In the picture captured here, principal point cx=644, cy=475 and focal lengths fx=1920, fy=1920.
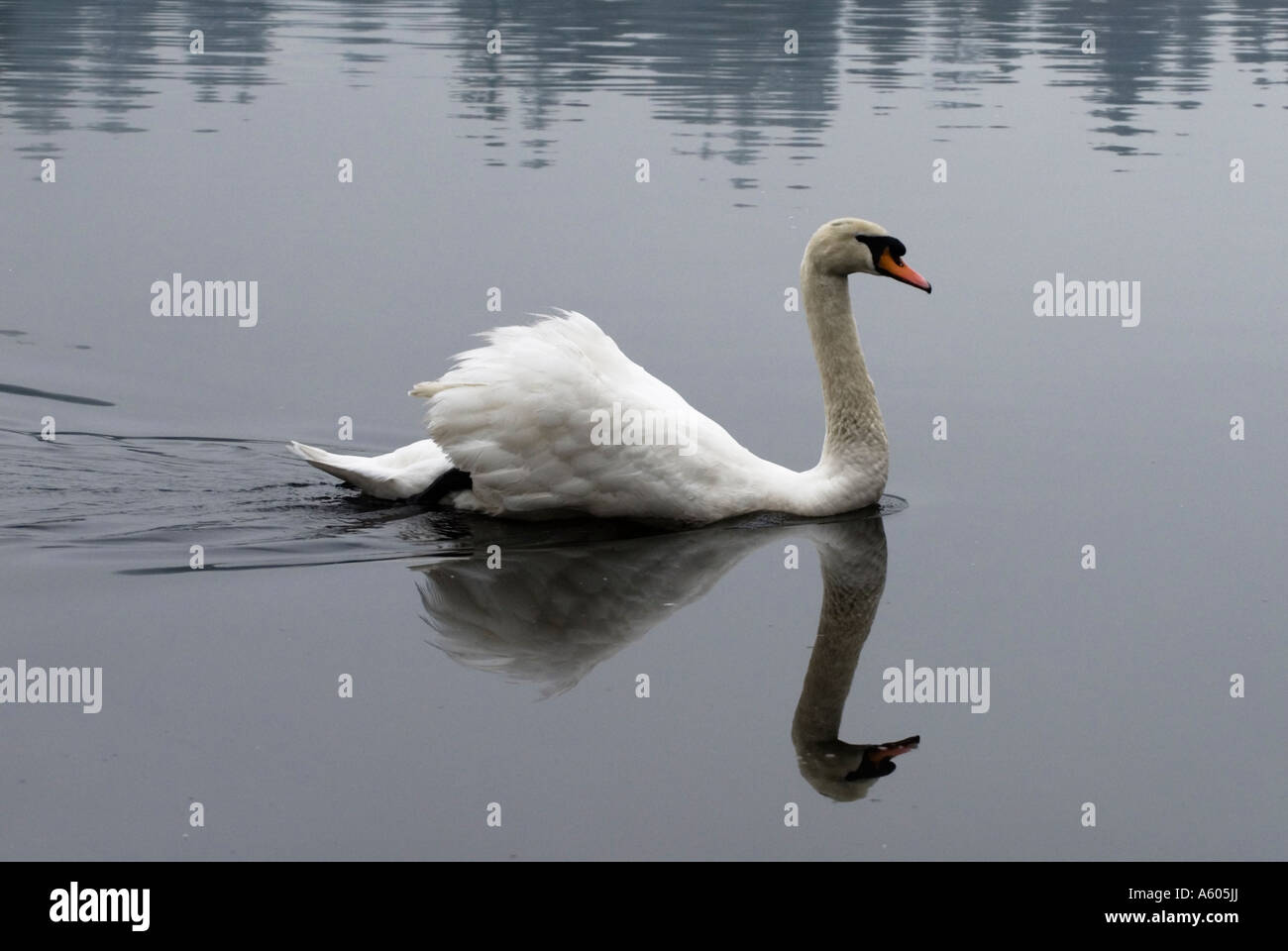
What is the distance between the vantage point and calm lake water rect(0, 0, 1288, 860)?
24.5 feet

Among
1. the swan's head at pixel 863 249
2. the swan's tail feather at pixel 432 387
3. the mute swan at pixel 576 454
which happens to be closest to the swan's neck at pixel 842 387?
the mute swan at pixel 576 454

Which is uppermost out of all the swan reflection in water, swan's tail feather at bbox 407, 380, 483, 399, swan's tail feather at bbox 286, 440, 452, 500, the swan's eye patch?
the swan's eye patch

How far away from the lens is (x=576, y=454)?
10.6 meters

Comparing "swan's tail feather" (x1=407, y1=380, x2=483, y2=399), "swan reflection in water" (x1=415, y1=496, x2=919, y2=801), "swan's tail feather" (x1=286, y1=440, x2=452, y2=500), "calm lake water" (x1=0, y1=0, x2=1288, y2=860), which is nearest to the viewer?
"calm lake water" (x1=0, y1=0, x2=1288, y2=860)

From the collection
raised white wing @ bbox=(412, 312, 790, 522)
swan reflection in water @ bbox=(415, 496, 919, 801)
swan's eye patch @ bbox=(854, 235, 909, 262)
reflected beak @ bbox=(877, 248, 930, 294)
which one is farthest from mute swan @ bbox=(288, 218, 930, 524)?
swan's eye patch @ bbox=(854, 235, 909, 262)

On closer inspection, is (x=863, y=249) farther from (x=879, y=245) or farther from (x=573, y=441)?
(x=573, y=441)

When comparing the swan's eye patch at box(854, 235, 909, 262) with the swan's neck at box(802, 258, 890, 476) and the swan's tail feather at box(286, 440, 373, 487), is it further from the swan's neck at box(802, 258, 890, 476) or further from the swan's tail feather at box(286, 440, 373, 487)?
the swan's tail feather at box(286, 440, 373, 487)

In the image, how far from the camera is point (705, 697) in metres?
8.30

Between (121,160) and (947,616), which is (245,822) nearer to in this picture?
(947,616)

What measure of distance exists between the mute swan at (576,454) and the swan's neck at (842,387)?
0.06ft

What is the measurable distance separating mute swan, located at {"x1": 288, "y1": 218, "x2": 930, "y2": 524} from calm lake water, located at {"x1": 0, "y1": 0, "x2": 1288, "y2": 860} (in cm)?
18

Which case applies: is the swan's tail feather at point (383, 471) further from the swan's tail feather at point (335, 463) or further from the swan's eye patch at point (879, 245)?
the swan's eye patch at point (879, 245)

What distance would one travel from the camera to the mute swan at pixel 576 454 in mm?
10547

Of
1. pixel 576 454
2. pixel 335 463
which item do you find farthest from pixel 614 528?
pixel 335 463
